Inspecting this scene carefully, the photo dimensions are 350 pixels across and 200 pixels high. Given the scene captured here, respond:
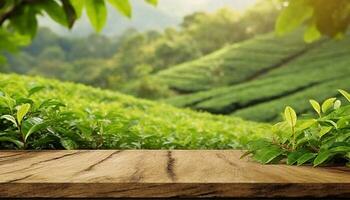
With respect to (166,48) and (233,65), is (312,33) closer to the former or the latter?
(233,65)

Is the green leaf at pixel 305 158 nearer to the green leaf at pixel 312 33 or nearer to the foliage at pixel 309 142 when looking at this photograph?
the foliage at pixel 309 142

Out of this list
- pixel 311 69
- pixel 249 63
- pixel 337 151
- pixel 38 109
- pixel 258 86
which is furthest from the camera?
pixel 249 63

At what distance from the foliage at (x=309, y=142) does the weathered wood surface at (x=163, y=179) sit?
3.0 inches

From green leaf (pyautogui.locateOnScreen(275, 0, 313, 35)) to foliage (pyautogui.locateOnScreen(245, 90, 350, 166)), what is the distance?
43 centimetres

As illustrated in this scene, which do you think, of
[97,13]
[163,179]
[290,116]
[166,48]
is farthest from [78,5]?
→ [166,48]

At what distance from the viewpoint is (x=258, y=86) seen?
27.6 m

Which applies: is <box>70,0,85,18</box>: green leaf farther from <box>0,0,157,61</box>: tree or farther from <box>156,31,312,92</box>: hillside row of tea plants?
<box>156,31,312,92</box>: hillside row of tea plants

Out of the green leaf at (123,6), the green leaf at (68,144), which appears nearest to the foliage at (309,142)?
the green leaf at (123,6)

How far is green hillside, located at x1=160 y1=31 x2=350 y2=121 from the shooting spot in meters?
23.5

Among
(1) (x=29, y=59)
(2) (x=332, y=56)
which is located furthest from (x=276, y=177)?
(1) (x=29, y=59)

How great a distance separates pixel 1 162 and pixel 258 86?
86.5 feet

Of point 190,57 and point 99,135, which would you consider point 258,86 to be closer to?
point 190,57

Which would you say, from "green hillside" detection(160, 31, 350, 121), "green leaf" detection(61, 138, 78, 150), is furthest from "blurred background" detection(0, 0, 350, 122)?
"green leaf" detection(61, 138, 78, 150)

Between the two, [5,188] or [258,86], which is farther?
[258,86]
